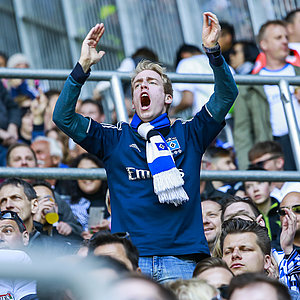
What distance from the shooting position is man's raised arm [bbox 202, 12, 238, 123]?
13.8 ft

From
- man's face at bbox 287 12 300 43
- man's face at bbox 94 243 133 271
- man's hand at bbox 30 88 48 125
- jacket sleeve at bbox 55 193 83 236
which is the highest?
man's face at bbox 287 12 300 43

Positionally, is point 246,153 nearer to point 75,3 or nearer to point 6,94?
point 6,94

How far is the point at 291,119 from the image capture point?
18.4 ft

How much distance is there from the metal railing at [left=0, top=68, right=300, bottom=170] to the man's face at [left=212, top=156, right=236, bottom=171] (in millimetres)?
1634

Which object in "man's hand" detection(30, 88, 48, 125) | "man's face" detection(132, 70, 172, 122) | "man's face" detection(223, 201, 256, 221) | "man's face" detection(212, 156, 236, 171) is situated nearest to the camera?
"man's face" detection(132, 70, 172, 122)

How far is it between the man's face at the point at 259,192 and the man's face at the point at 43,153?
2.39 metres

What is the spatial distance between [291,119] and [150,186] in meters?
1.89

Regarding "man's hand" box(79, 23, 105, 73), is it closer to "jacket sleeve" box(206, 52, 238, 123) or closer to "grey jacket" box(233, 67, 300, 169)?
"jacket sleeve" box(206, 52, 238, 123)

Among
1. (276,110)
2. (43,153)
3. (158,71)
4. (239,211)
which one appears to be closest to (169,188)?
(158,71)

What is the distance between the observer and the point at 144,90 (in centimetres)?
435

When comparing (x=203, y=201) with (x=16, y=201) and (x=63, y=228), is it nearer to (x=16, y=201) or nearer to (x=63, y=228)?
(x=63, y=228)

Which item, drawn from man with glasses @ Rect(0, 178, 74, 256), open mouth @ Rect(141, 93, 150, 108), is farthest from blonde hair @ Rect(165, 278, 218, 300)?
man with glasses @ Rect(0, 178, 74, 256)

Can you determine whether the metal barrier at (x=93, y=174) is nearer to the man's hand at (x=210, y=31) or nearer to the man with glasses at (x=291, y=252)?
the man with glasses at (x=291, y=252)

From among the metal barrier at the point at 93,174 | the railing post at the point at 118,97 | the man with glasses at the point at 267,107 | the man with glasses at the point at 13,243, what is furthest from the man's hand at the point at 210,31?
the man with glasses at the point at 267,107
